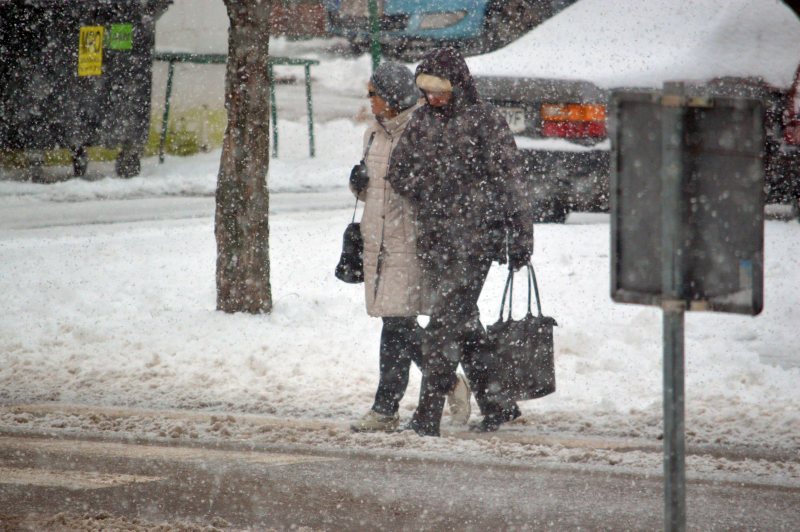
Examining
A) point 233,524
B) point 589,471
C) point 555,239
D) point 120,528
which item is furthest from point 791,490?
point 555,239

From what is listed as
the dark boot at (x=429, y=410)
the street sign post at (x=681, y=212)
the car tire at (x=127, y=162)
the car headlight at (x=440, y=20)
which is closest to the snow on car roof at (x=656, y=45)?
the dark boot at (x=429, y=410)

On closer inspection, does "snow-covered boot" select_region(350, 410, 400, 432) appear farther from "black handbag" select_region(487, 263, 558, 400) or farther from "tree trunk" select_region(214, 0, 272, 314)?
"tree trunk" select_region(214, 0, 272, 314)

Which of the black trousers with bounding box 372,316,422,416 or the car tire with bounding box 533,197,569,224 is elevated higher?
the car tire with bounding box 533,197,569,224

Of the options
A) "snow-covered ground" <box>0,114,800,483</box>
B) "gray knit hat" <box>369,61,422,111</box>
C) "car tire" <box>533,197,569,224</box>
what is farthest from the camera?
"car tire" <box>533,197,569,224</box>

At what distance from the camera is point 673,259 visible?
3.22 metres

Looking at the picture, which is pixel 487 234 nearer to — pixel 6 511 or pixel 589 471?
pixel 589 471

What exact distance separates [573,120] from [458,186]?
403 cm

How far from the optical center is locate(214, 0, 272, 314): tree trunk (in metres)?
8.30

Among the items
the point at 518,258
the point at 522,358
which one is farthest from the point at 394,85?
the point at 522,358

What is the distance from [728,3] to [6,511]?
26.2 feet

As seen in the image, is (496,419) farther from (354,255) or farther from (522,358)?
(354,255)

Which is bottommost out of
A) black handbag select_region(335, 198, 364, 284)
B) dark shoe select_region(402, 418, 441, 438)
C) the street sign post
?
dark shoe select_region(402, 418, 441, 438)

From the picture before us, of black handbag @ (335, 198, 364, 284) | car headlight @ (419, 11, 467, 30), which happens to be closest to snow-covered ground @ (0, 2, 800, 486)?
black handbag @ (335, 198, 364, 284)

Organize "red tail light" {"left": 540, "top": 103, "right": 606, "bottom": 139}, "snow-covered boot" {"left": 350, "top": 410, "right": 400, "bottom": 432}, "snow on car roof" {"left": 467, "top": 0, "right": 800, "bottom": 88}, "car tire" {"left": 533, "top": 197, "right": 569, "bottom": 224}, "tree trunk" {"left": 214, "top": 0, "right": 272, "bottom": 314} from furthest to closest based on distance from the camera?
"car tire" {"left": 533, "top": 197, "right": 569, "bottom": 224} < "snow on car roof" {"left": 467, "top": 0, "right": 800, "bottom": 88} < "red tail light" {"left": 540, "top": 103, "right": 606, "bottom": 139} < "tree trunk" {"left": 214, "top": 0, "right": 272, "bottom": 314} < "snow-covered boot" {"left": 350, "top": 410, "right": 400, "bottom": 432}
